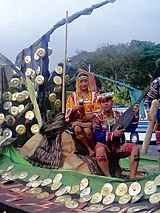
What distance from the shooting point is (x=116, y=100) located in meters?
4.89

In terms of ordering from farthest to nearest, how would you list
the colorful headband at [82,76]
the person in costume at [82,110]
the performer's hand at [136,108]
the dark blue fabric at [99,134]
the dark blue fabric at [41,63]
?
1. the dark blue fabric at [41,63]
2. the colorful headband at [82,76]
3. the person in costume at [82,110]
4. the dark blue fabric at [99,134]
5. the performer's hand at [136,108]

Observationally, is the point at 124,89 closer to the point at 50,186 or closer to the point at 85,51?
the point at 85,51

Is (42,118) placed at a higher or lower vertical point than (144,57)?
lower

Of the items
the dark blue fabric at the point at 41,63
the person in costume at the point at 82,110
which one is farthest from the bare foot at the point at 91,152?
the dark blue fabric at the point at 41,63

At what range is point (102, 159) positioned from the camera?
4902 mm

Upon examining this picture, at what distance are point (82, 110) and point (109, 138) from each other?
14.7 inches

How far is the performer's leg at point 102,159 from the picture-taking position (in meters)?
4.89

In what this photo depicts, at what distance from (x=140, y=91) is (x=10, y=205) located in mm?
1382

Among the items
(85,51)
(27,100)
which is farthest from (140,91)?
(27,100)

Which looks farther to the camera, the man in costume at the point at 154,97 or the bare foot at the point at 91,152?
the bare foot at the point at 91,152

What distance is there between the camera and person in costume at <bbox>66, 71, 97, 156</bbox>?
5.02m

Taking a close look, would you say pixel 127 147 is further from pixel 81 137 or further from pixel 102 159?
pixel 81 137

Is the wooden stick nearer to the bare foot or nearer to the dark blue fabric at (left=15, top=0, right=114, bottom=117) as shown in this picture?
the bare foot

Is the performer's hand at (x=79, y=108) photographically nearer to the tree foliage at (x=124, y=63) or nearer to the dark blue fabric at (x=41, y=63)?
the tree foliage at (x=124, y=63)
